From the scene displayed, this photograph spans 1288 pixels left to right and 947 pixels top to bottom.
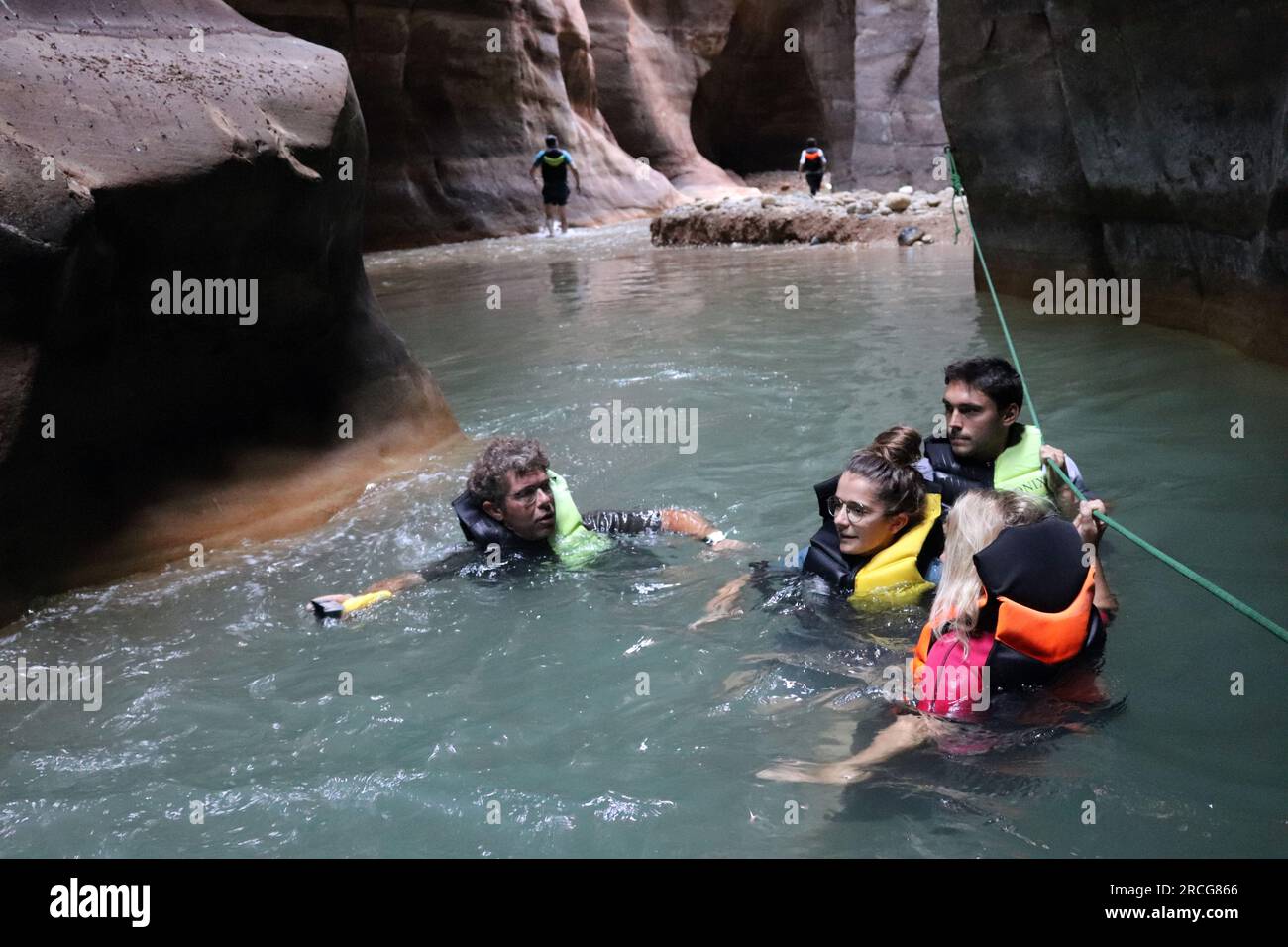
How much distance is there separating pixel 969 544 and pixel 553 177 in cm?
2045

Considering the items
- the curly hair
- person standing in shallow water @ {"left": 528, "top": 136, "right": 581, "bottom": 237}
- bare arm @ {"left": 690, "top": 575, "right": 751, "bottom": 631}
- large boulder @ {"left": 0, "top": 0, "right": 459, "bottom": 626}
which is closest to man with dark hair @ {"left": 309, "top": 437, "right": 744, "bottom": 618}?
the curly hair

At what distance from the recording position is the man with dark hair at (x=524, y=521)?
488 cm

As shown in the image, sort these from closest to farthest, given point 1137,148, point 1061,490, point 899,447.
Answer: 1. point 899,447
2. point 1061,490
3. point 1137,148

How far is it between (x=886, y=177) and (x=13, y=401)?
2205 centimetres

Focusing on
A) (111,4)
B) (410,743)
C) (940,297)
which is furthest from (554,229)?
(410,743)

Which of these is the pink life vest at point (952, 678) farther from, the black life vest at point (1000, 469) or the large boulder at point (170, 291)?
the large boulder at point (170, 291)

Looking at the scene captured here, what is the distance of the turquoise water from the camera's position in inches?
123

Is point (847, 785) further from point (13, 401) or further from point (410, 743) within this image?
point (13, 401)

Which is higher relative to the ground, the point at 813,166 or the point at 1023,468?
the point at 813,166

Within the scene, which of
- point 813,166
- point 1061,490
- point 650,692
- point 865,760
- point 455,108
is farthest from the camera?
point 813,166

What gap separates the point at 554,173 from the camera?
891 inches

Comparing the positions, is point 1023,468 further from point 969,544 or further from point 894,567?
point 969,544

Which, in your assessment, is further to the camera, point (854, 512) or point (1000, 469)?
point (1000, 469)

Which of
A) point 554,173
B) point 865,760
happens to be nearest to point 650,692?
point 865,760
